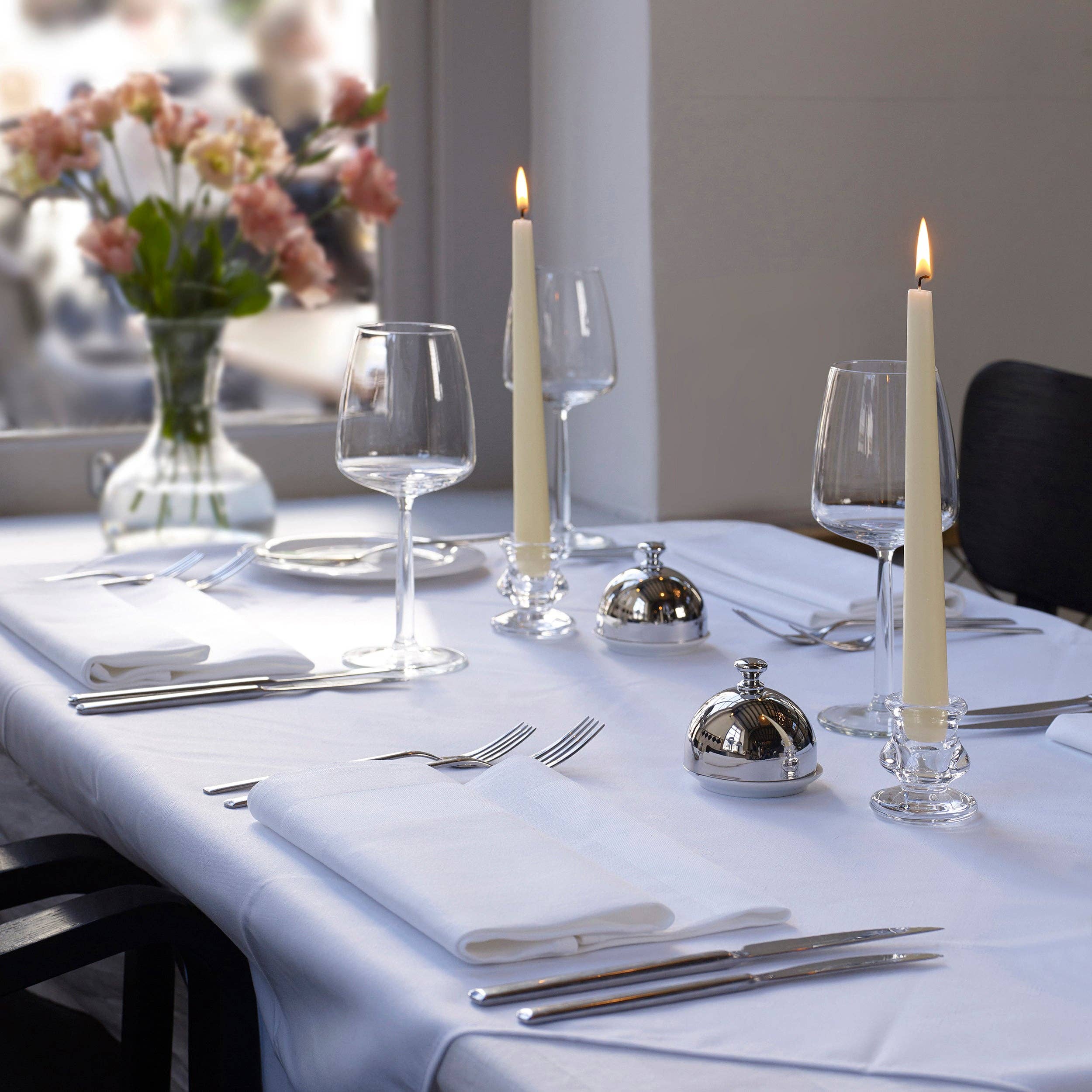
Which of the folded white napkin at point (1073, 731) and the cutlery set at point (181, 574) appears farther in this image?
→ the cutlery set at point (181, 574)

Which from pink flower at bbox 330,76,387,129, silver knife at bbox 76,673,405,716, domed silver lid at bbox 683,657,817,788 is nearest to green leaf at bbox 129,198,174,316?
pink flower at bbox 330,76,387,129

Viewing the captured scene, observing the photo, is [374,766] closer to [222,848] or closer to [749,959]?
[222,848]

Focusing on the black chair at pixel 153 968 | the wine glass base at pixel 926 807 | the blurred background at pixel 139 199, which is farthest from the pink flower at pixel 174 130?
the wine glass base at pixel 926 807

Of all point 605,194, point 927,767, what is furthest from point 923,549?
point 605,194

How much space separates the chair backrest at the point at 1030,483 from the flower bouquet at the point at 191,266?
749 millimetres

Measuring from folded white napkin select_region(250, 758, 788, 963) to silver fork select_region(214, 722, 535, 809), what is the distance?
0.04m

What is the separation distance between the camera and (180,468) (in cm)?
163

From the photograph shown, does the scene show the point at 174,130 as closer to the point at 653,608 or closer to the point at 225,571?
the point at 225,571

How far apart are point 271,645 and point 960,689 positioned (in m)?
0.46

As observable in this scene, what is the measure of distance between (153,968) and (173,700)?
0.16m

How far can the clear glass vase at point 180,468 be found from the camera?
5.27ft

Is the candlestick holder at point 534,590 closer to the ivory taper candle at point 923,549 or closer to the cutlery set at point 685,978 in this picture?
the ivory taper candle at point 923,549

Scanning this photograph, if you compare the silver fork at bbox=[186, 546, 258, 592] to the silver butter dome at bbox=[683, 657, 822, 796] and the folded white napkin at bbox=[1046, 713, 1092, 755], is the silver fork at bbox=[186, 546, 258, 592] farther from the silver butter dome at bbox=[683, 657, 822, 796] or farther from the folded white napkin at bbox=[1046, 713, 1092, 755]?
the folded white napkin at bbox=[1046, 713, 1092, 755]

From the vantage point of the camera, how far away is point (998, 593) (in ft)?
7.79
